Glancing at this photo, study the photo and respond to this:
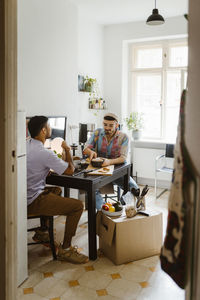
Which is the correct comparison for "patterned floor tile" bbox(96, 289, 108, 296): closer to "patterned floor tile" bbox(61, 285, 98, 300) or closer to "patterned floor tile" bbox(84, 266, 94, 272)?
"patterned floor tile" bbox(61, 285, 98, 300)

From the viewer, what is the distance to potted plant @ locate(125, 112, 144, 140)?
5727 millimetres

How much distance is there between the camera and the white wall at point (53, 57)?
3477mm

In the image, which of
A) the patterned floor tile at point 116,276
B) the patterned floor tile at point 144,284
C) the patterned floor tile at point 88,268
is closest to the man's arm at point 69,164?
the patterned floor tile at point 88,268

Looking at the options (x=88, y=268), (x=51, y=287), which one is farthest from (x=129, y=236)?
(x=51, y=287)

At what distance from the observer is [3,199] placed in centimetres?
197

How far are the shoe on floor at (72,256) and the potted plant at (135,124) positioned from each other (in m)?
3.13

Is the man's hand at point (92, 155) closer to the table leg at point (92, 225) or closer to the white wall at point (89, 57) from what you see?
the table leg at point (92, 225)

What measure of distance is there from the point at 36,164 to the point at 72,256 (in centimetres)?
90

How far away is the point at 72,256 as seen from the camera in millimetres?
2906

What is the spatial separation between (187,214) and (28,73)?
2.84 metres

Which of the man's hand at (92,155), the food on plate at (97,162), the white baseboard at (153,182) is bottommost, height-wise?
the white baseboard at (153,182)

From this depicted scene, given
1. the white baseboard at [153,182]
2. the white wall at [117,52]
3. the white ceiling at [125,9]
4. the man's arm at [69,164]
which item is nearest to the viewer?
the man's arm at [69,164]

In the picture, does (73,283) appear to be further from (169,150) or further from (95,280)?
(169,150)

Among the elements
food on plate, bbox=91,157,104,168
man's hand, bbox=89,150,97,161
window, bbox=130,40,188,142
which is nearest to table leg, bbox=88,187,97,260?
food on plate, bbox=91,157,104,168
